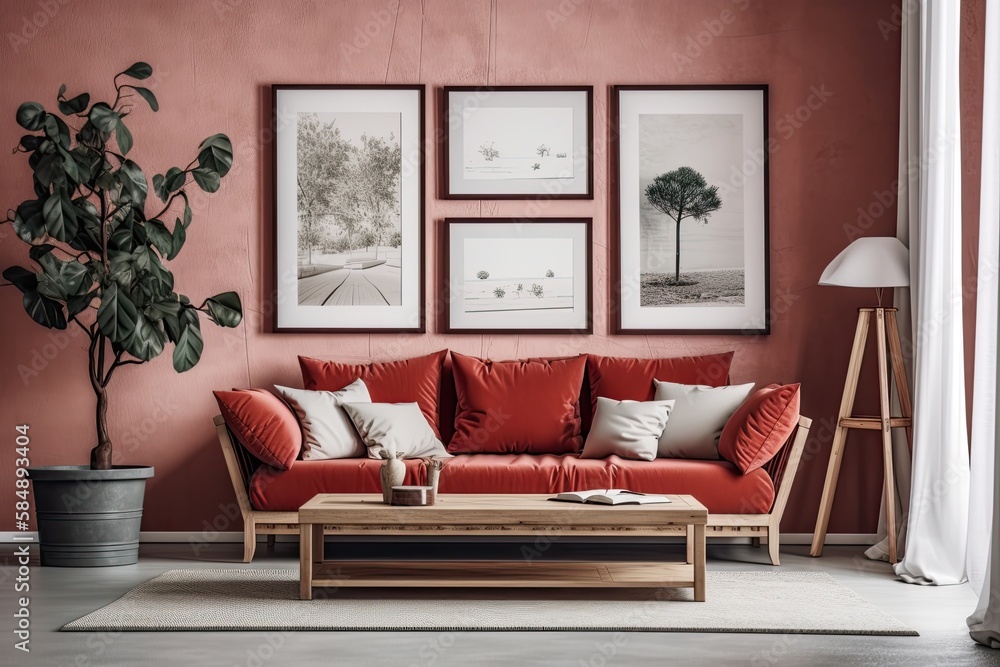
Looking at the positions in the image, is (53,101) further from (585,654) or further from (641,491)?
(585,654)

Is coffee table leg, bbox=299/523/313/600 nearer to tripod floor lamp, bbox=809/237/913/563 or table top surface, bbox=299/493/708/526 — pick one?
table top surface, bbox=299/493/708/526

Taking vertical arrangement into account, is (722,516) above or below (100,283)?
below

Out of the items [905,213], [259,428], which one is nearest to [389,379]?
[259,428]

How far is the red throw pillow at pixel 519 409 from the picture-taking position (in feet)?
16.7

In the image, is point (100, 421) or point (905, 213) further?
point (905, 213)

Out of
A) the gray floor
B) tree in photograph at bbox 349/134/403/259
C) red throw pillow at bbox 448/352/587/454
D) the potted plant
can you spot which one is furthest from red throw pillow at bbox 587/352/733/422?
the potted plant

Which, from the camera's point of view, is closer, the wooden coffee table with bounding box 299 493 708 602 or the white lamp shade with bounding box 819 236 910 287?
the wooden coffee table with bounding box 299 493 708 602

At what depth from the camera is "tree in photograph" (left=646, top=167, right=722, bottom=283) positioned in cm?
546

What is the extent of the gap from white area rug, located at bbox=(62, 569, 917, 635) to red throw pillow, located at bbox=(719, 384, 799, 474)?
23.3 inches

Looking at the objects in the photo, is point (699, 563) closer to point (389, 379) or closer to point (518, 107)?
point (389, 379)

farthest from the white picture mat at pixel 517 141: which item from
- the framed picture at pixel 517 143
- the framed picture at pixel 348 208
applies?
the framed picture at pixel 348 208

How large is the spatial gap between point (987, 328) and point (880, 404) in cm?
129

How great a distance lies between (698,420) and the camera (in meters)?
4.88

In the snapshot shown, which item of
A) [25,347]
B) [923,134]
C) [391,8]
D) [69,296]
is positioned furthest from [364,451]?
[923,134]
